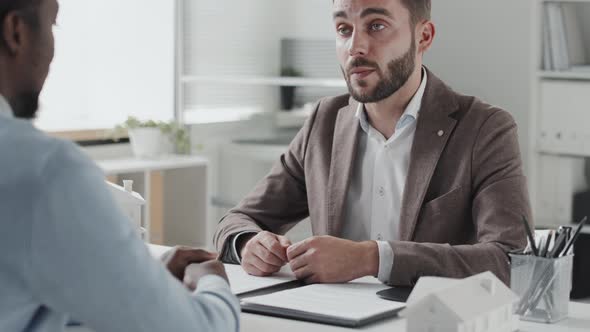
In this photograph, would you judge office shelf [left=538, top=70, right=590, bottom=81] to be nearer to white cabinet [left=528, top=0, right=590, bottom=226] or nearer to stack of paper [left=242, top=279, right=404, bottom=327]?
white cabinet [left=528, top=0, right=590, bottom=226]

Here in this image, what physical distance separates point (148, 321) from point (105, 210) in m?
0.15

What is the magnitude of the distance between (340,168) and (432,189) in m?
0.25

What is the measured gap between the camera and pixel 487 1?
15.1 feet

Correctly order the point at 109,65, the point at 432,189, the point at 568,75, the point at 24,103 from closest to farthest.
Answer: the point at 24,103, the point at 432,189, the point at 568,75, the point at 109,65

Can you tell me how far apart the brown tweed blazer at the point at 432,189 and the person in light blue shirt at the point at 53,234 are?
91 centimetres

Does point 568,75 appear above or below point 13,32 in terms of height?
below

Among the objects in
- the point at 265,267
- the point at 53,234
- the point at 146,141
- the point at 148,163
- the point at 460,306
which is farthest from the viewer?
the point at 146,141

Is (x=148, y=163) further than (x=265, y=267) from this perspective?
Yes

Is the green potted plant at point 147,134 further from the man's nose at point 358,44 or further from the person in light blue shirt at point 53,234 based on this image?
the person in light blue shirt at point 53,234

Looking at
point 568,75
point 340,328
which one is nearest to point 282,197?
point 340,328

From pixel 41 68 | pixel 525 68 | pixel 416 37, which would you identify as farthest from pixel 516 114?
pixel 41 68

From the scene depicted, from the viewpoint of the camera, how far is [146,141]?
4.82m

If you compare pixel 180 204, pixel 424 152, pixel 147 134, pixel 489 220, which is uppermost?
pixel 424 152

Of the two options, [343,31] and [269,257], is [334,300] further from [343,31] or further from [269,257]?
[343,31]
